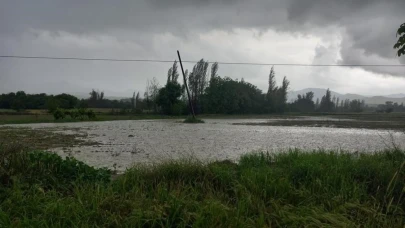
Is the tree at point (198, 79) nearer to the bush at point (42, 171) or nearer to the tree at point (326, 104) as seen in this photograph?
the tree at point (326, 104)

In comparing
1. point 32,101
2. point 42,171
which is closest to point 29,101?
point 32,101

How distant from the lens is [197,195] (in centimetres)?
445

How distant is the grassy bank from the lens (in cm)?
363

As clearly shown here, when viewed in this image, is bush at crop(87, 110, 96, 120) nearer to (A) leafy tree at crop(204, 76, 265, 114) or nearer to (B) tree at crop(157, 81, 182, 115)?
(B) tree at crop(157, 81, 182, 115)

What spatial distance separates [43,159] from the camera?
15.9ft

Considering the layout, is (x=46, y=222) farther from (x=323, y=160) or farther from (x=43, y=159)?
A: (x=323, y=160)

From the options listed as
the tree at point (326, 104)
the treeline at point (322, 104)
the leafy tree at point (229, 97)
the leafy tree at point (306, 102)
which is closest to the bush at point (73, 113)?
the leafy tree at point (229, 97)

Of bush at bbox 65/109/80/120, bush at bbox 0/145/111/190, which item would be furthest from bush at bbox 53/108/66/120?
bush at bbox 0/145/111/190

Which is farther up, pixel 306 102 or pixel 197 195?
pixel 306 102

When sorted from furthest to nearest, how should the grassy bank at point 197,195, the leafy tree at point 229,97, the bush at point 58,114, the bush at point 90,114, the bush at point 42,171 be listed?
the leafy tree at point 229,97 → the bush at point 90,114 → the bush at point 58,114 → the bush at point 42,171 → the grassy bank at point 197,195

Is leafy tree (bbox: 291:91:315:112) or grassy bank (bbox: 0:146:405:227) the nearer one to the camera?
grassy bank (bbox: 0:146:405:227)

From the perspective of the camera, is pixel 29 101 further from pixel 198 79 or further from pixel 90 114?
pixel 198 79

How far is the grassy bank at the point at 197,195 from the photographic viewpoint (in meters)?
3.63

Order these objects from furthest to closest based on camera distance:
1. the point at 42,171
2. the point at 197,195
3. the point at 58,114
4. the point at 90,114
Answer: the point at 90,114, the point at 58,114, the point at 42,171, the point at 197,195
